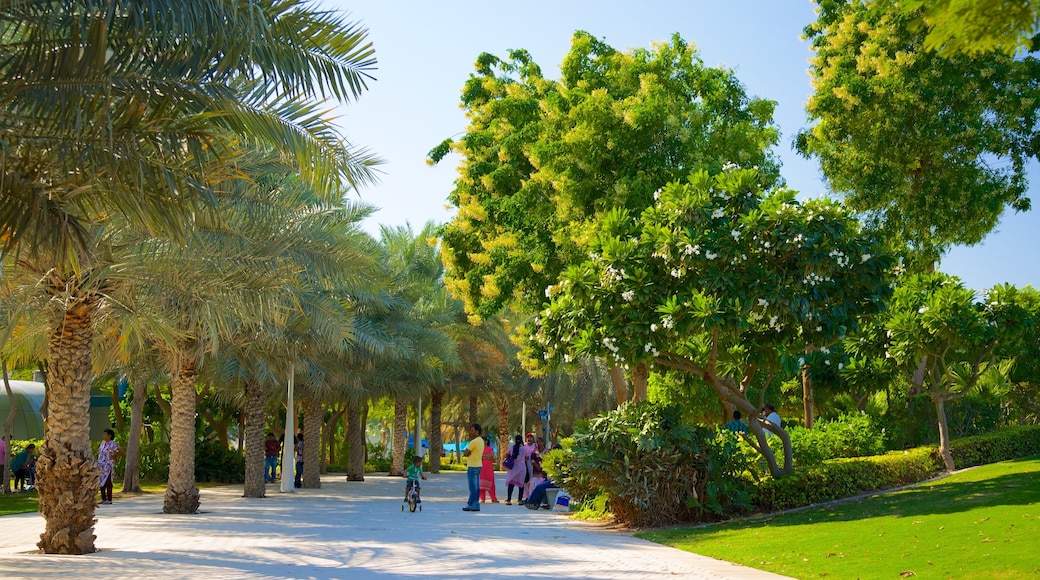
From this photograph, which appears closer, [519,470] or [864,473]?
[864,473]

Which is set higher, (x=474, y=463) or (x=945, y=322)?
(x=945, y=322)

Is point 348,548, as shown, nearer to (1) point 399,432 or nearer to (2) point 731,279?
(2) point 731,279

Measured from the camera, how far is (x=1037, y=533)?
426 inches

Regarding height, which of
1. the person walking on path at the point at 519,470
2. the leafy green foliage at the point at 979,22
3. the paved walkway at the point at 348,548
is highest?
the leafy green foliage at the point at 979,22

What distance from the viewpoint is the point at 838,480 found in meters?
17.6

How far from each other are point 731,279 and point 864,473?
5064 millimetres

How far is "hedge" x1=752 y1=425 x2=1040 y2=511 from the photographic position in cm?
1697

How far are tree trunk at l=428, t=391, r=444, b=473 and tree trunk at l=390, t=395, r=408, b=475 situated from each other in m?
2.69

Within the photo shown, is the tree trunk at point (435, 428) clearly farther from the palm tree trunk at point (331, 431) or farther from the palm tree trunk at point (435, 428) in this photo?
the palm tree trunk at point (331, 431)

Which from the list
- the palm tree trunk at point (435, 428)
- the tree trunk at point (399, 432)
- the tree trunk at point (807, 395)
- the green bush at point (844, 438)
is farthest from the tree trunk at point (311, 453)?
the green bush at point (844, 438)

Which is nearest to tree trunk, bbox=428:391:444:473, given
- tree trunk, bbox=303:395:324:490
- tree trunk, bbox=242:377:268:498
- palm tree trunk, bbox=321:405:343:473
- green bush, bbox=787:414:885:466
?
palm tree trunk, bbox=321:405:343:473

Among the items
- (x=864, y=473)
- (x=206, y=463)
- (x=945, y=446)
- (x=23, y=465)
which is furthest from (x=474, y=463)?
(x=206, y=463)

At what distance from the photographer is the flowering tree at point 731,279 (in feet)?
51.9

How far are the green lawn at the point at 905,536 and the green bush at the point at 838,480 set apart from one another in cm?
78
